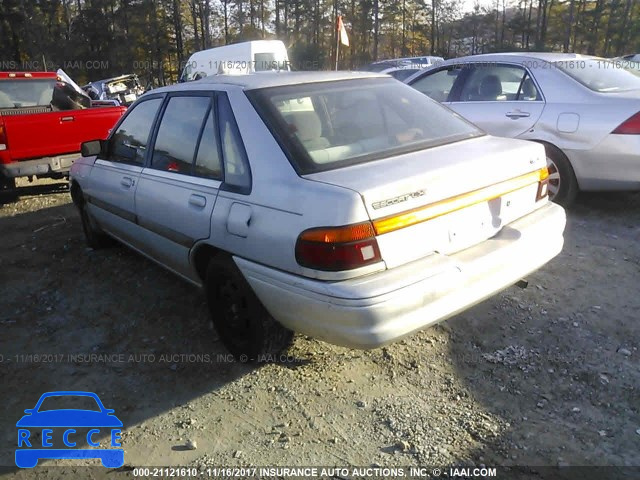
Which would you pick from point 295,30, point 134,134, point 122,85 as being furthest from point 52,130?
point 295,30

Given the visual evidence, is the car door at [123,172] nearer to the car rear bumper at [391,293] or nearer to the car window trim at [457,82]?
the car rear bumper at [391,293]

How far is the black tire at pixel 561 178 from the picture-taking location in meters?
5.20

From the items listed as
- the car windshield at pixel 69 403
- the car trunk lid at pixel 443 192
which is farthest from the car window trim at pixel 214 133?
the car windshield at pixel 69 403

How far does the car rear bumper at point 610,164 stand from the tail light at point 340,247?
3441mm

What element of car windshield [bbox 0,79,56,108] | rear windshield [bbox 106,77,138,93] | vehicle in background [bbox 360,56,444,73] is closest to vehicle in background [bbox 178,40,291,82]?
rear windshield [bbox 106,77,138,93]

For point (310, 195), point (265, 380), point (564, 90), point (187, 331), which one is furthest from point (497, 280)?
point (564, 90)

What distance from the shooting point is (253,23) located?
49.6m

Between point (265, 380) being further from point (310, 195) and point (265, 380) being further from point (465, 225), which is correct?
point (465, 225)

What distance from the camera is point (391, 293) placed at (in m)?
2.37

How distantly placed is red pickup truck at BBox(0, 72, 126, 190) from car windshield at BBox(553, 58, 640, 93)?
18.7 feet

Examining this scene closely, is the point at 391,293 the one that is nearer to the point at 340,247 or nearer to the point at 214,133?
the point at 340,247

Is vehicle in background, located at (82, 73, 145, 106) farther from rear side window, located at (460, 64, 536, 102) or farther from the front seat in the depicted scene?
the front seat

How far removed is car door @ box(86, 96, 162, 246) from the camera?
3928 mm

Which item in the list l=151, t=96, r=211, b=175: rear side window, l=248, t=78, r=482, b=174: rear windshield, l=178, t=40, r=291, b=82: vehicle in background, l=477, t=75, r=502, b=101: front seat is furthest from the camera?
l=178, t=40, r=291, b=82: vehicle in background
